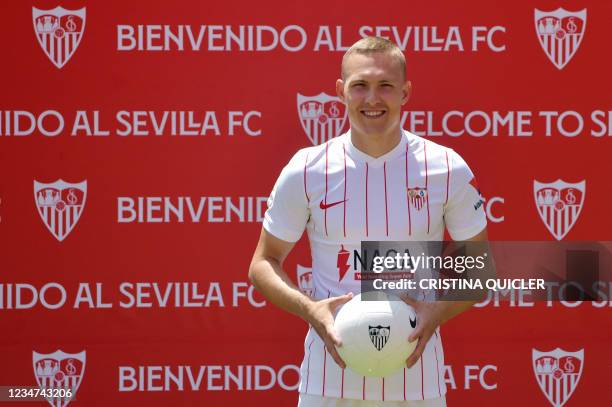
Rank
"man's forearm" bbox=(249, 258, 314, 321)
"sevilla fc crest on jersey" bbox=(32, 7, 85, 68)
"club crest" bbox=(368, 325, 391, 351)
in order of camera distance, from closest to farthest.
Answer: "club crest" bbox=(368, 325, 391, 351) → "man's forearm" bbox=(249, 258, 314, 321) → "sevilla fc crest on jersey" bbox=(32, 7, 85, 68)

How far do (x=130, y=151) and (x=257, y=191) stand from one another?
0.52m

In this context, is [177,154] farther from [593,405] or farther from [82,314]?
[593,405]

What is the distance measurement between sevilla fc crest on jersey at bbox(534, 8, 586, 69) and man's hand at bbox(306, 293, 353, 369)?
5.56 feet

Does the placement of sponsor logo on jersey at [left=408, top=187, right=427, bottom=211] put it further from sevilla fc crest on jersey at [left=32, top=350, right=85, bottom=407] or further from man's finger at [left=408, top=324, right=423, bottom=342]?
sevilla fc crest on jersey at [left=32, top=350, right=85, bottom=407]

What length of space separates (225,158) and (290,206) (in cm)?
113

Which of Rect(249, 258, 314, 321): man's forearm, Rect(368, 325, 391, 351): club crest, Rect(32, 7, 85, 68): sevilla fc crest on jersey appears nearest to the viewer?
Rect(368, 325, 391, 351): club crest

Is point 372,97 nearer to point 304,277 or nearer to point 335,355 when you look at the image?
point 335,355

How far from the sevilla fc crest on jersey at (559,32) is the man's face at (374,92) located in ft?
4.28

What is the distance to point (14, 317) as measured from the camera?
11.9 feet

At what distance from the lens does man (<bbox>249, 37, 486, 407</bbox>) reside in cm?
246

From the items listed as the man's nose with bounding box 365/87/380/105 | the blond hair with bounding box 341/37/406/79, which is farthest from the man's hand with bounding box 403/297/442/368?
the blond hair with bounding box 341/37/406/79

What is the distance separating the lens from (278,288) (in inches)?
98.7

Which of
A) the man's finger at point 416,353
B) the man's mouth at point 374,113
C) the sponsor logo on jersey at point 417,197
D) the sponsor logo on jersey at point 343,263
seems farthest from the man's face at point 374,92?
the man's finger at point 416,353

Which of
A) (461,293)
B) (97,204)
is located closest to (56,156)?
(97,204)
